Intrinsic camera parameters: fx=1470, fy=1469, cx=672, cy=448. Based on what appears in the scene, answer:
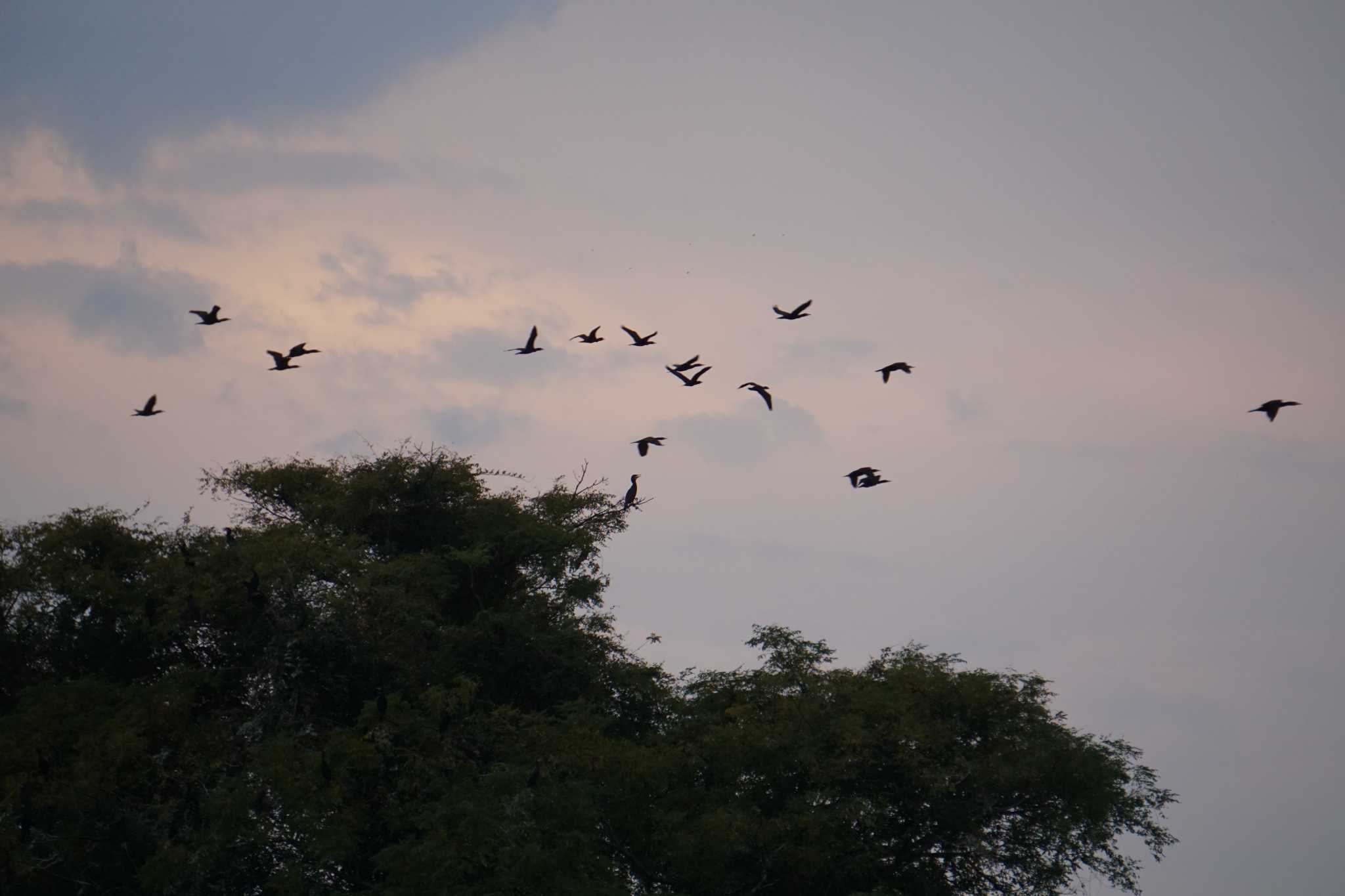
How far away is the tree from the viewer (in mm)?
21391

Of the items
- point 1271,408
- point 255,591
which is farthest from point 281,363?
point 1271,408

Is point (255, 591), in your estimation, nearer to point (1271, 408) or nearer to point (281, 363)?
point (281, 363)

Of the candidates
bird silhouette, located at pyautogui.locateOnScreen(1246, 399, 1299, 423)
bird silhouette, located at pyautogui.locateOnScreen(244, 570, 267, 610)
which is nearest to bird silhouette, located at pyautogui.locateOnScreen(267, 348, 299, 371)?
bird silhouette, located at pyautogui.locateOnScreen(244, 570, 267, 610)

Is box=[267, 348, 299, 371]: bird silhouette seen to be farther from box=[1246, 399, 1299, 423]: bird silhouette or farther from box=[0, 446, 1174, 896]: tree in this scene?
box=[1246, 399, 1299, 423]: bird silhouette

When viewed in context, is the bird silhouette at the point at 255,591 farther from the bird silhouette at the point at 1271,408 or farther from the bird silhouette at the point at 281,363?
the bird silhouette at the point at 1271,408

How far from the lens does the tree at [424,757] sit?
70.2 feet

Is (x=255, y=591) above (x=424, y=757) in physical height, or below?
above

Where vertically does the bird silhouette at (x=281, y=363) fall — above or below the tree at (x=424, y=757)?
above

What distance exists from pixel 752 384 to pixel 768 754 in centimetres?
617

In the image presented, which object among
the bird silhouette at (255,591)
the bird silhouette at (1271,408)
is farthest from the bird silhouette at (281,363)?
the bird silhouette at (1271,408)

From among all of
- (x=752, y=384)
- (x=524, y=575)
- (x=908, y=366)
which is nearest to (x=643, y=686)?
(x=524, y=575)

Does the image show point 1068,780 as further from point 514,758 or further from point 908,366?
point 514,758

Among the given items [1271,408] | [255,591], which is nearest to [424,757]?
[255,591]

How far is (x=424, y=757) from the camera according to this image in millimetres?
23188
